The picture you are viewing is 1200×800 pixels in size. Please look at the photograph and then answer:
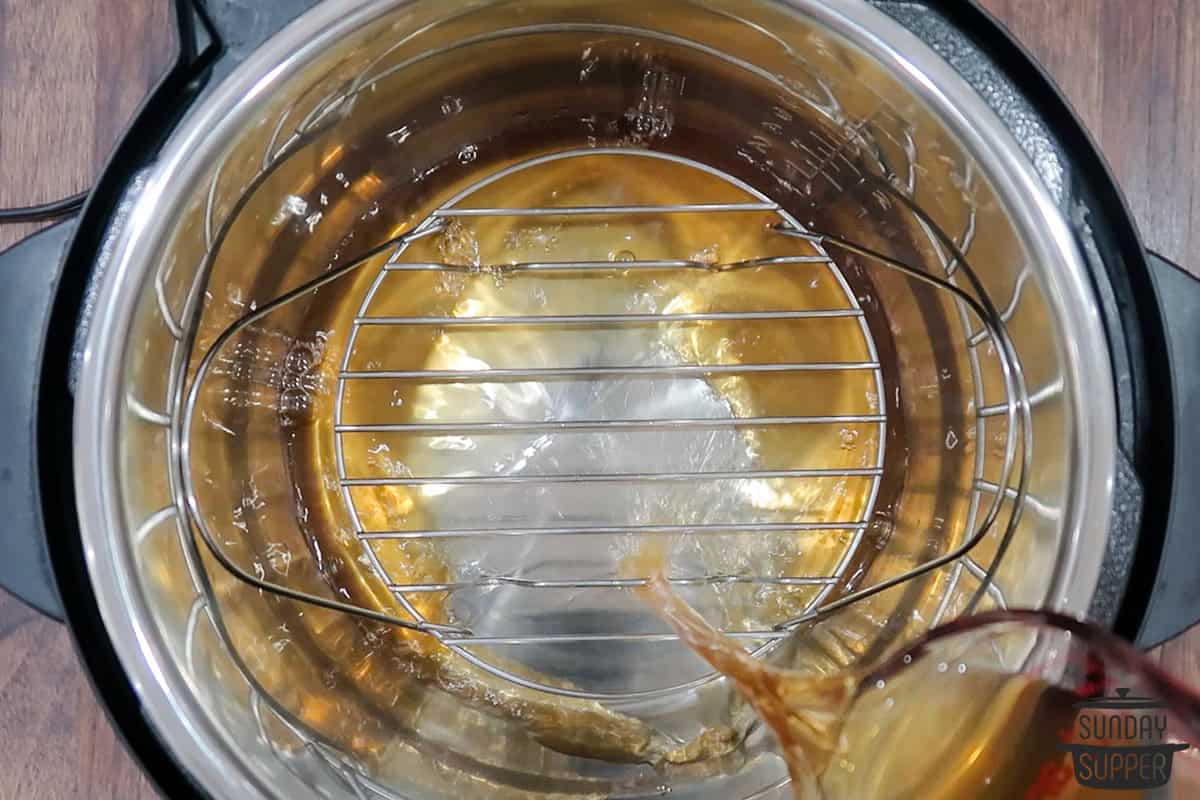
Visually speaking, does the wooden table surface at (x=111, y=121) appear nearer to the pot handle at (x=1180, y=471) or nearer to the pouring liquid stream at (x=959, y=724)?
the pot handle at (x=1180, y=471)

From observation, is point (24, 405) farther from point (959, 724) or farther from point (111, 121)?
point (959, 724)

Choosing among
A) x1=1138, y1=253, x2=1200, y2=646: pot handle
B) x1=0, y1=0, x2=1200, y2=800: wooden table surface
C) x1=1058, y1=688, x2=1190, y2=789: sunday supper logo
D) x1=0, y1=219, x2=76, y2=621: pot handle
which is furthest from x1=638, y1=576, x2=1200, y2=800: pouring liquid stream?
x1=0, y1=219, x2=76, y2=621: pot handle

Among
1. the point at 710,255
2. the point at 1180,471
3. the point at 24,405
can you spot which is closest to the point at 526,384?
the point at 710,255

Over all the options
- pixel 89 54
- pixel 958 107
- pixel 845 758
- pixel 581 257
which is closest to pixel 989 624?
pixel 845 758

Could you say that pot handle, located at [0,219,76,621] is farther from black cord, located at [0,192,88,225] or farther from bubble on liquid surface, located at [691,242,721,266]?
bubble on liquid surface, located at [691,242,721,266]

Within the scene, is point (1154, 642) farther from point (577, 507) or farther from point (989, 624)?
point (577, 507)

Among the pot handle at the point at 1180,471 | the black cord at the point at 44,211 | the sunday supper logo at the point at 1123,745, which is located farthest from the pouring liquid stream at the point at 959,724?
the black cord at the point at 44,211
